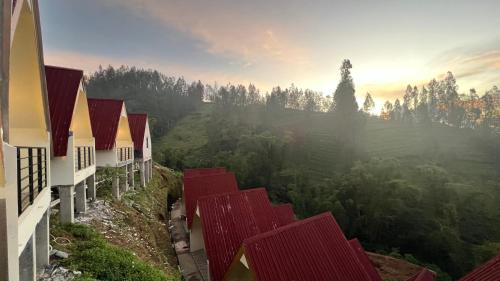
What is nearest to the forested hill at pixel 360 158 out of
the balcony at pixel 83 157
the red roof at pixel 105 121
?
the red roof at pixel 105 121

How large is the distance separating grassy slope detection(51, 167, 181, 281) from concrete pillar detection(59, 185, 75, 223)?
26 centimetres

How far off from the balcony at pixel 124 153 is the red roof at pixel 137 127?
1.72 m

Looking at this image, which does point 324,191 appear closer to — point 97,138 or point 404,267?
point 404,267

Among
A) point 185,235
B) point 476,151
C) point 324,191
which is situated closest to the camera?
point 185,235

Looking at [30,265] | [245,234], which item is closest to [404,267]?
[245,234]

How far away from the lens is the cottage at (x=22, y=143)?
2.74 m

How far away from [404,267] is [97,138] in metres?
21.1

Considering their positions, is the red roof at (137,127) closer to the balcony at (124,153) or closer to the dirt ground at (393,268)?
the balcony at (124,153)

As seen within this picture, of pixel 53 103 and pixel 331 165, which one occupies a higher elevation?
pixel 53 103

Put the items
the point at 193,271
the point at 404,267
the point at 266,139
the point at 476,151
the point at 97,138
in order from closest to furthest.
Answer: the point at 193,271
the point at 97,138
the point at 404,267
the point at 266,139
the point at 476,151

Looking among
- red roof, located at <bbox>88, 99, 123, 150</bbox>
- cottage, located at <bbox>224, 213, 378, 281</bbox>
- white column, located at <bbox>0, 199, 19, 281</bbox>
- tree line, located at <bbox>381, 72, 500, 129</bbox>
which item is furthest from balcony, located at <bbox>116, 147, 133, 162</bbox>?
tree line, located at <bbox>381, 72, 500, 129</bbox>

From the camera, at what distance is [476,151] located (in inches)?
2234

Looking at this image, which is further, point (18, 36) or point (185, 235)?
point (185, 235)

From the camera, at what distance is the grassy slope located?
22.6 ft
